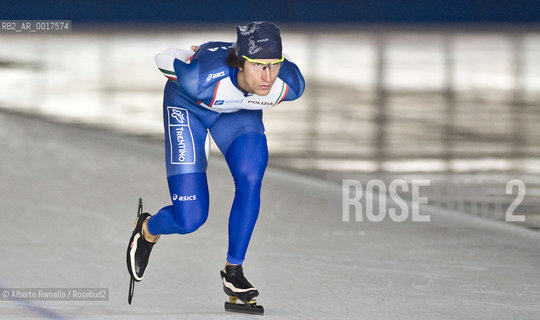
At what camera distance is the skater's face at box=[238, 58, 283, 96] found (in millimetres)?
3742

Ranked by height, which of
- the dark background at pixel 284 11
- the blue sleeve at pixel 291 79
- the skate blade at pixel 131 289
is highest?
the dark background at pixel 284 11

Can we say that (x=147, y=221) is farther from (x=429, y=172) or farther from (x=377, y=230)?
(x=429, y=172)

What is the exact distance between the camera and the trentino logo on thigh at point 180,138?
4.10 meters

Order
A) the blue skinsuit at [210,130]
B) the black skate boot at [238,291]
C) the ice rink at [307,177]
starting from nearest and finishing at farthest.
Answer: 1. the blue skinsuit at [210,130]
2. the black skate boot at [238,291]
3. the ice rink at [307,177]

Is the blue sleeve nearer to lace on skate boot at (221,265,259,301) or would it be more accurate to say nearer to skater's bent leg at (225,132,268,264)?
skater's bent leg at (225,132,268,264)

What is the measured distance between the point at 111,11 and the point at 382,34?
11.8ft

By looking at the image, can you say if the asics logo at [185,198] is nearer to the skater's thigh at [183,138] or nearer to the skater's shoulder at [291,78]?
the skater's thigh at [183,138]

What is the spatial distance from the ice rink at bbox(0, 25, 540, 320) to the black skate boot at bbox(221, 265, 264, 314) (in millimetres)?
58

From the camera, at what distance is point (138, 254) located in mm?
4258

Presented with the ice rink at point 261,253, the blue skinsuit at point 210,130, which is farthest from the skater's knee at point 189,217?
the ice rink at point 261,253

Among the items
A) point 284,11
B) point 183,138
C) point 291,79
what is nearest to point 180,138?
point 183,138

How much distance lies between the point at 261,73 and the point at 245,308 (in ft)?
3.15

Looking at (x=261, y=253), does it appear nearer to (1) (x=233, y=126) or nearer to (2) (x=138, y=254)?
(2) (x=138, y=254)

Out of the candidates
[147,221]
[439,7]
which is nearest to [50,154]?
[147,221]
